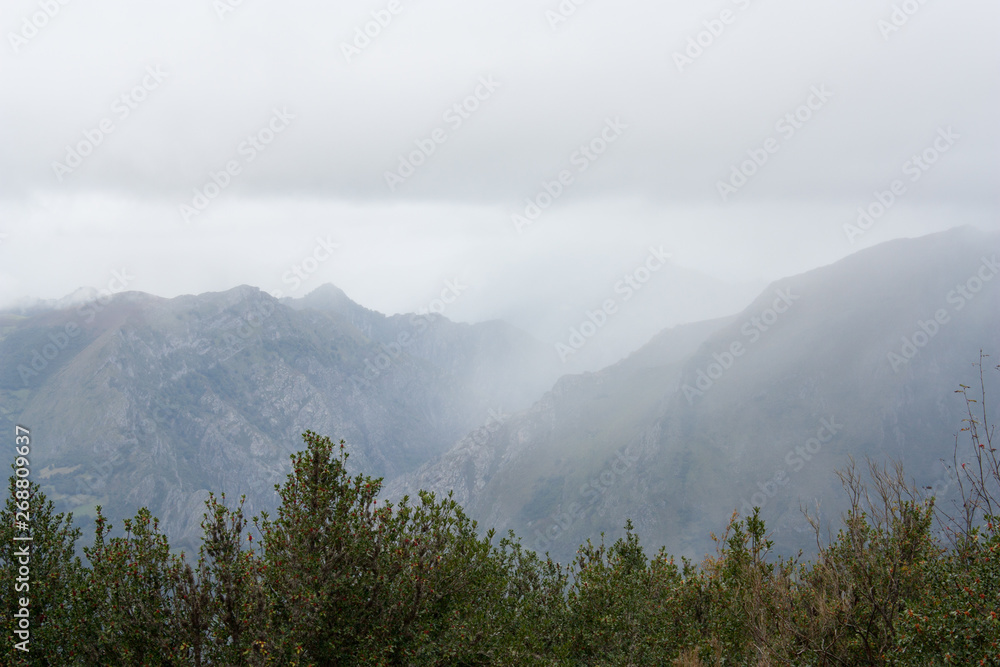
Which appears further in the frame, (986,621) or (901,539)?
(901,539)

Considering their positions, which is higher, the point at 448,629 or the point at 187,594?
the point at 187,594

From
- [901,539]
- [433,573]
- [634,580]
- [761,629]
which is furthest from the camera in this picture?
[634,580]

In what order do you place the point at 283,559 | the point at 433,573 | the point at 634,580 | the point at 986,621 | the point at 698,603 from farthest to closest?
the point at 634,580, the point at 698,603, the point at 433,573, the point at 283,559, the point at 986,621

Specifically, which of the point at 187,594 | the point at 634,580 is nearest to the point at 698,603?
the point at 634,580

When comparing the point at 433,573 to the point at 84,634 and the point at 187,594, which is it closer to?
the point at 187,594

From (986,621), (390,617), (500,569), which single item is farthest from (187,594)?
(986,621)

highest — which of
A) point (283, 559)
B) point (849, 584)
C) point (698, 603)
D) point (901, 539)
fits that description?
point (283, 559)

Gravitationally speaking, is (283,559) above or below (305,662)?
above

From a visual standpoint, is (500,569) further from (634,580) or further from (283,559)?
(283,559)

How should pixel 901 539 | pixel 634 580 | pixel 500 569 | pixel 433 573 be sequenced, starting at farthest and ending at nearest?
pixel 500 569
pixel 634 580
pixel 433 573
pixel 901 539

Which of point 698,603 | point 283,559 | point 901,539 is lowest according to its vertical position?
point 698,603

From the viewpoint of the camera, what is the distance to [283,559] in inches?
870

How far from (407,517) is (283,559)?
5226mm

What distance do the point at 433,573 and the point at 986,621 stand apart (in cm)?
1767
